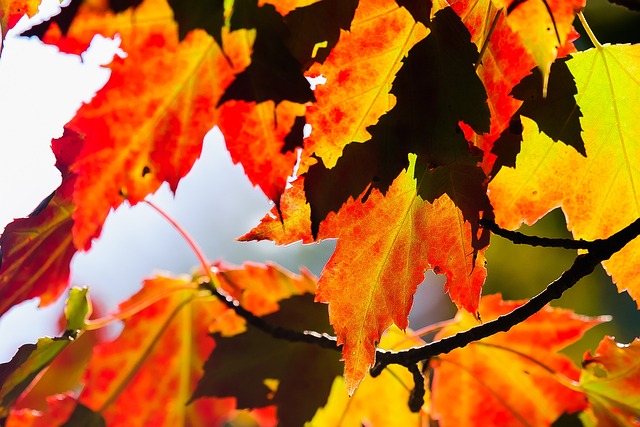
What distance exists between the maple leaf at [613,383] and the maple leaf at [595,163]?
151mm

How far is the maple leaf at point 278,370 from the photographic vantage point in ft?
2.67

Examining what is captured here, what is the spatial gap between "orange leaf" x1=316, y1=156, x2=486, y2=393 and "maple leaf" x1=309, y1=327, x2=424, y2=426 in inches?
10.1

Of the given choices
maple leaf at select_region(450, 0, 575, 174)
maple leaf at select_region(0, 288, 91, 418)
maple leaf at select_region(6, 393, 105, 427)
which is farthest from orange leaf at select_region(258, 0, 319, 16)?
maple leaf at select_region(6, 393, 105, 427)

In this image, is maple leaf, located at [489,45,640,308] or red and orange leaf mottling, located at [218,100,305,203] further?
maple leaf, located at [489,45,640,308]

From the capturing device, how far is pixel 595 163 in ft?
2.19

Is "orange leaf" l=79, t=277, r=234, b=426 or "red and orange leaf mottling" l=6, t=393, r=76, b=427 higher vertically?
"red and orange leaf mottling" l=6, t=393, r=76, b=427

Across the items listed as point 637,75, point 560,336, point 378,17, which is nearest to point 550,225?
point 560,336

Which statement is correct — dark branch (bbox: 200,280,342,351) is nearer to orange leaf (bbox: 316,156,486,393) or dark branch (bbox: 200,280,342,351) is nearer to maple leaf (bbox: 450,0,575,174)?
orange leaf (bbox: 316,156,486,393)

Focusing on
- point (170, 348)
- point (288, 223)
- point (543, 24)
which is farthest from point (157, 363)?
point (543, 24)

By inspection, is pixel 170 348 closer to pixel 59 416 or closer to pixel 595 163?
pixel 59 416

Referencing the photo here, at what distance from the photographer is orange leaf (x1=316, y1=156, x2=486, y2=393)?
59 centimetres

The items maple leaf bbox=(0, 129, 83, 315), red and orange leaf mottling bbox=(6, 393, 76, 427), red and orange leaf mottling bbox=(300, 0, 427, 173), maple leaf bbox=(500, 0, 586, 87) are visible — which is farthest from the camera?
red and orange leaf mottling bbox=(6, 393, 76, 427)

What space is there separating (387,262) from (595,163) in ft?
0.76

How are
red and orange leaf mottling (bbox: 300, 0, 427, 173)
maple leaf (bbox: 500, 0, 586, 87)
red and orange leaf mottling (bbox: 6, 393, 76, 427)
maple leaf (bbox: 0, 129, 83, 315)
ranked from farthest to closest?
red and orange leaf mottling (bbox: 6, 393, 76, 427) < maple leaf (bbox: 0, 129, 83, 315) < red and orange leaf mottling (bbox: 300, 0, 427, 173) < maple leaf (bbox: 500, 0, 586, 87)
